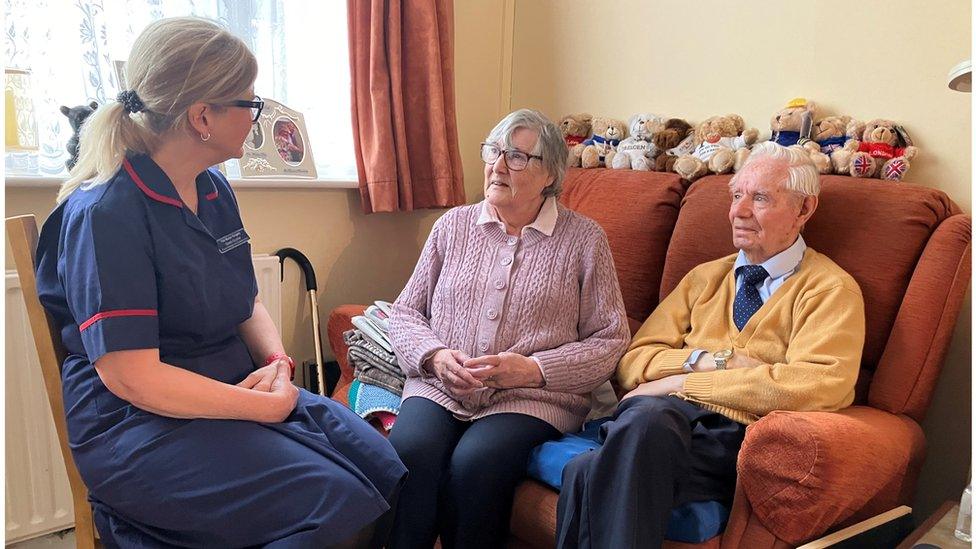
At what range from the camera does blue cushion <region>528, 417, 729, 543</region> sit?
140cm

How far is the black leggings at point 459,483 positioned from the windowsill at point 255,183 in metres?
0.97

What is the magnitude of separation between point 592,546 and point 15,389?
4.60 feet

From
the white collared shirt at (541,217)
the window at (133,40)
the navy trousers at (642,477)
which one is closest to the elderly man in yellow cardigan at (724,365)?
the navy trousers at (642,477)

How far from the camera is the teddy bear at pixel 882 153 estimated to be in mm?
1872

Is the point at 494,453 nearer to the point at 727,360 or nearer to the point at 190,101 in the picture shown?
the point at 727,360

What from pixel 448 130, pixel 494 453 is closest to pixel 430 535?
pixel 494 453

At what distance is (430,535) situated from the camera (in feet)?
5.14

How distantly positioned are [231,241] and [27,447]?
908 mm

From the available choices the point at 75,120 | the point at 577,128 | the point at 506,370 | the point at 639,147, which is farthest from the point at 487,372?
the point at 577,128

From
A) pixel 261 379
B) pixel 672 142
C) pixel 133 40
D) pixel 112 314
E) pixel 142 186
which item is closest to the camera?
pixel 112 314

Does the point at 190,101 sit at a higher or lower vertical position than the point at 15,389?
higher

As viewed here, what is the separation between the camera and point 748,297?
1784 mm

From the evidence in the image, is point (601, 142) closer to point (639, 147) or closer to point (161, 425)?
point (639, 147)

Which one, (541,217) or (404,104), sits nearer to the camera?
(541,217)
